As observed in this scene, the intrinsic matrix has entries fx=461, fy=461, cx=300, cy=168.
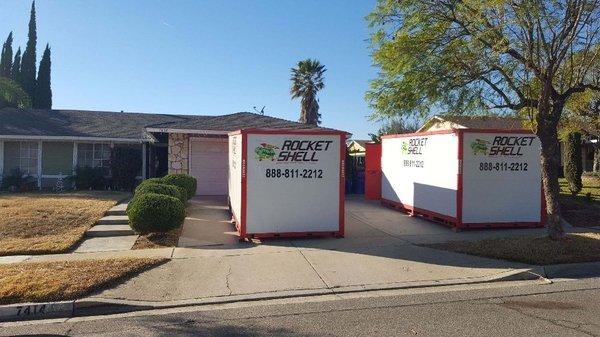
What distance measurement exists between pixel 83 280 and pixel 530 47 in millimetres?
8697

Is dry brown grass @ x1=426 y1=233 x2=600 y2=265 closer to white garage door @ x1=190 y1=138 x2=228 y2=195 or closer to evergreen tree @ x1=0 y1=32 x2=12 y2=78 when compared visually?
white garage door @ x1=190 y1=138 x2=228 y2=195

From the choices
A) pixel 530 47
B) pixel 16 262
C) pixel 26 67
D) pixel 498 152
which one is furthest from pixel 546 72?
Result: pixel 26 67

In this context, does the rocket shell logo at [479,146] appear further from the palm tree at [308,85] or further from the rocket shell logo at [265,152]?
the palm tree at [308,85]

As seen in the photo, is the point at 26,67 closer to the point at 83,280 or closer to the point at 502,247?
the point at 83,280

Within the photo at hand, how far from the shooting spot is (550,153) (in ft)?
29.9

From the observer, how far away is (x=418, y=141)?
13664 mm

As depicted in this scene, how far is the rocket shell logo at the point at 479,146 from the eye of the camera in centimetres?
1153

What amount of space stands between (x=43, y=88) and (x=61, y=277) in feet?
113

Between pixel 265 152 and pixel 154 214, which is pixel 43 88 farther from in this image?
pixel 265 152

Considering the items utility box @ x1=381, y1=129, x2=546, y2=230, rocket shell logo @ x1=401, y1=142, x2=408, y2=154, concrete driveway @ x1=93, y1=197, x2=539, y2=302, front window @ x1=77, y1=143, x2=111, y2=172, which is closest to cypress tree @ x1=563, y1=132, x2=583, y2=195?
utility box @ x1=381, y1=129, x2=546, y2=230

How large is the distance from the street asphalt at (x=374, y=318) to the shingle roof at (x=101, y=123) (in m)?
12.2

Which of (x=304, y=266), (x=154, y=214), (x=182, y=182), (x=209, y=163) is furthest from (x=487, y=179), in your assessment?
(x=209, y=163)

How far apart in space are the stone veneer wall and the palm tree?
20577 millimetres

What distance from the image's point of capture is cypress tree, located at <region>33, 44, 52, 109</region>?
35.9 metres
